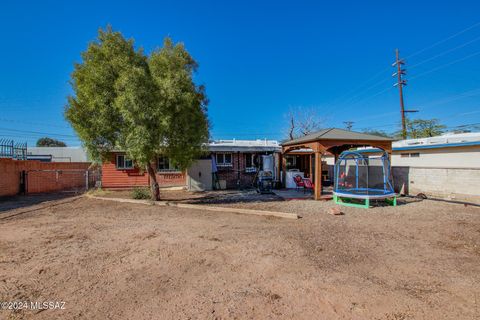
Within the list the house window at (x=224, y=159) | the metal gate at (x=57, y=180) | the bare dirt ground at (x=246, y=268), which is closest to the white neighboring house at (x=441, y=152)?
the bare dirt ground at (x=246, y=268)

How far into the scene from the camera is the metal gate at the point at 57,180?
14.8 meters

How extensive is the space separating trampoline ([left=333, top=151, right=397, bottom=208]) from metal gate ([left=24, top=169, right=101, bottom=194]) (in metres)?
15.0

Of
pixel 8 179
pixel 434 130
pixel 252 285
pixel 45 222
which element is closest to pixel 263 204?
pixel 252 285

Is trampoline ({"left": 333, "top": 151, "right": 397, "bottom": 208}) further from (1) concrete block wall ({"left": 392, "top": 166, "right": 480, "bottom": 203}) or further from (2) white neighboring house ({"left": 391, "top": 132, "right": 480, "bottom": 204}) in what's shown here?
(2) white neighboring house ({"left": 391, "top": 132, "right": 480, "bottom": 204})

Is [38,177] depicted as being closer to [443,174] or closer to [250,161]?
[250,161]

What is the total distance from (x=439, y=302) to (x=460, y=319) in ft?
1.09

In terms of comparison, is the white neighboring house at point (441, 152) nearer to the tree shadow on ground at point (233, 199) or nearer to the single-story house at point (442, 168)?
the single-story house at point (442, 168)

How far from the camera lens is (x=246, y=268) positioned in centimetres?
410

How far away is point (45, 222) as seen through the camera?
297 inches

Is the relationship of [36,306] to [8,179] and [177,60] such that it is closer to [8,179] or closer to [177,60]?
[177,60]

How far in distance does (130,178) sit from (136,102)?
9.01 metres

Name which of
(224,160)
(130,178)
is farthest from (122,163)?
(224,160)

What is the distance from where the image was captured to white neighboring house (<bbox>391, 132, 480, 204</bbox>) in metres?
10.0

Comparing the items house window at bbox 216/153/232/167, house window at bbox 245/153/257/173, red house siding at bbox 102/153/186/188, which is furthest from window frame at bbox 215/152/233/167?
red house siding at bbox 102/153/186/188
